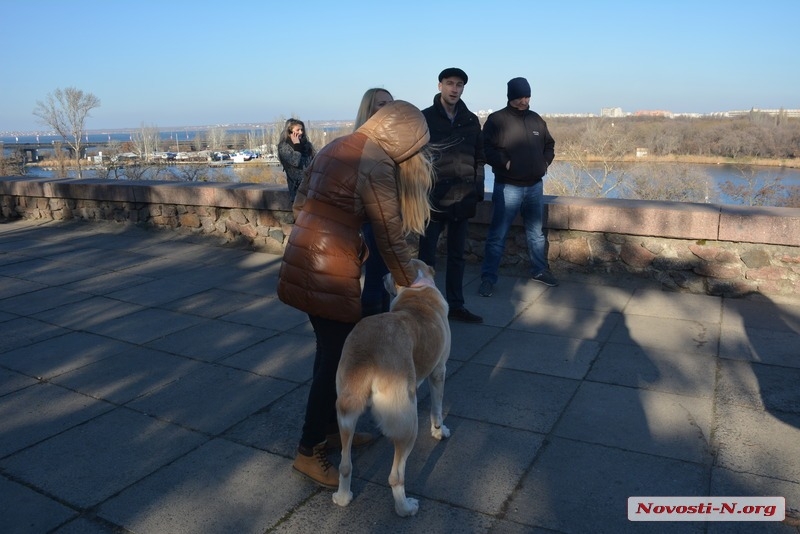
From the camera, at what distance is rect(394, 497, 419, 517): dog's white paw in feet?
8.95

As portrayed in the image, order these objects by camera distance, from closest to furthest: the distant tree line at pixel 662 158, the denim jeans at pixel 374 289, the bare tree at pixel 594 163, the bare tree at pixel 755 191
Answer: the denim jeans at pixel 374 289 < the bare tree at pixel 755 191 < the distant tree line at pixel 662 158 < the bare tree at pixel 594 163

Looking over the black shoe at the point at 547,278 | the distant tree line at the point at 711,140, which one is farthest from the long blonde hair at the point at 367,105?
the distant tree line at the point at 711,140

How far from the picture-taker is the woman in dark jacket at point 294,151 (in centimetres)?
720

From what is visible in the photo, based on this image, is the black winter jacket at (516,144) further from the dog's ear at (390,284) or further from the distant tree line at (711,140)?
the distant tree line at (711,140)

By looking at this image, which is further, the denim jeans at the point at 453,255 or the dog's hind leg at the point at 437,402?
the denim jeans at the point at 453,255

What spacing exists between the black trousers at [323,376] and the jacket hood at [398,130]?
0.87 meters

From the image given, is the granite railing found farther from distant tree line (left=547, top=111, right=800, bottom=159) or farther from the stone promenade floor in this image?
distant tree line (left=547, top=111, right=800, bottom=159)

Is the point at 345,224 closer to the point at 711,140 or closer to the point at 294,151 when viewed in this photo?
the point at 294,151

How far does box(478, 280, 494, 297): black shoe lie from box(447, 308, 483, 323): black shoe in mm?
723

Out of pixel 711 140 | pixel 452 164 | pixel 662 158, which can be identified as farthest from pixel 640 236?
pixel 711 140

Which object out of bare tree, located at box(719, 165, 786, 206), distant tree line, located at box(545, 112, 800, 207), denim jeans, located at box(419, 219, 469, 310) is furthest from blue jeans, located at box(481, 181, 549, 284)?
distant tree line, located at box(545, 112, 800, 207)

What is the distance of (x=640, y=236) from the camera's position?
6.25 metres

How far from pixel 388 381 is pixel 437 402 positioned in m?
0.85

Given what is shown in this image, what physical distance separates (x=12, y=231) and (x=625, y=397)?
10.5m
